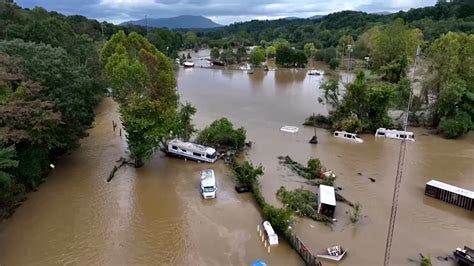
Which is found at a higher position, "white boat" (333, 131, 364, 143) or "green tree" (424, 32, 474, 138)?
"green tree" (424, 32, 474, 138)

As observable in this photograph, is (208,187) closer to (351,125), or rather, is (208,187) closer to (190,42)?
(351,125)

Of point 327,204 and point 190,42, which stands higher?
point 190,42

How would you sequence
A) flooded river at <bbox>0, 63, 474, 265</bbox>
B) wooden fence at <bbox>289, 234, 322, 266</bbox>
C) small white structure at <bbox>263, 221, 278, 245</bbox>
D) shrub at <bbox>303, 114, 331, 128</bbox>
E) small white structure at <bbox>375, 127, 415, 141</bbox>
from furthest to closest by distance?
shrub at <bbox>303, 114, 331, 128</bbox>, small white structure at <bbox>375, 127, 415, 141</bbox>, small white structure at <bbox>263, 221, 278, 245</bbox>, flooded river at <bbox>0, 63, 474, 265</bbox>, wooden fence at <bbox>289, 234, 322, 266</bbox>

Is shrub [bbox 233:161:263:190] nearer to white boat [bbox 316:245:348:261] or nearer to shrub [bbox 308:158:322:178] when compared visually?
shrub [bbox 308:158:322:178]

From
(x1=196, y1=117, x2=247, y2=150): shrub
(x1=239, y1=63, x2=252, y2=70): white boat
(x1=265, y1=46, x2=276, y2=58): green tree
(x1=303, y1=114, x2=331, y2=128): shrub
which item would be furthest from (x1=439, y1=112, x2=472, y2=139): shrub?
(x1=265, y1=46, x2=276, y2=58): green tree

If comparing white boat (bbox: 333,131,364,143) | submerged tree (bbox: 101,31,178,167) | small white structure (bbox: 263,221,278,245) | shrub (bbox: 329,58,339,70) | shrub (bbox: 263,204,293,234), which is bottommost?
small white structure (bbox: 263,221,278,245)

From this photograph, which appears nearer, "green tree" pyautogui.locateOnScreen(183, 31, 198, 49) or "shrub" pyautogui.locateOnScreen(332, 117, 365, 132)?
"shrub" pyautogui.locateOnScreen(332, 117, 365, 132)

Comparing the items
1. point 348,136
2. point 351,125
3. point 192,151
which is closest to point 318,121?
point 351,125
